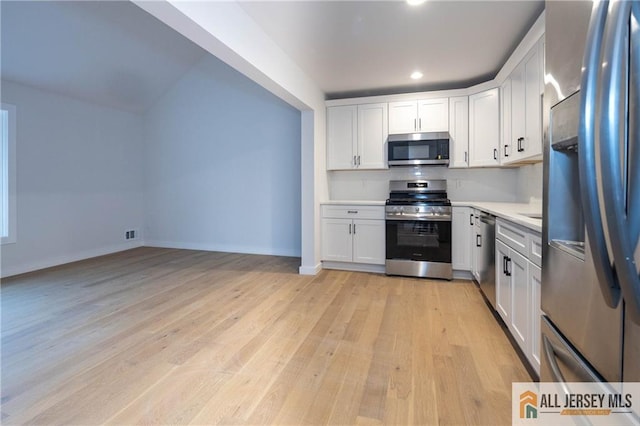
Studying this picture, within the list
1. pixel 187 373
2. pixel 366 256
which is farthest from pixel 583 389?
pixel 366 256

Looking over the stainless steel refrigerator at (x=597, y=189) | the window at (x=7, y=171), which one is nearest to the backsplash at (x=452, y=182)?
the stainless steel refrigerator at (x=597, y=189)

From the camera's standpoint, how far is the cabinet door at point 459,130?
3.87m

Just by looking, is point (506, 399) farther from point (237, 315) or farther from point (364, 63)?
point (364, 63)

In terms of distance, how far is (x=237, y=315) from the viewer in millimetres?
2717

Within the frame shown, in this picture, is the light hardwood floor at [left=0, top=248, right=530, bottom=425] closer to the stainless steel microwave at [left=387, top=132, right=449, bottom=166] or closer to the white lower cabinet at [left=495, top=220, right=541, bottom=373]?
the white lower cabinet at [left=495, top=220, right=541, bottom=373]

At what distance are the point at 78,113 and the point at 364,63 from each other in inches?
178

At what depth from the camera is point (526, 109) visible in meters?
2.74

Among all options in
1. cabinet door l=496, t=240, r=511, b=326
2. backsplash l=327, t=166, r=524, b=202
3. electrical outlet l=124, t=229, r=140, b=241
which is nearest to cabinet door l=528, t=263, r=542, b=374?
cabinet door l=496, t=240, r=511, b=326

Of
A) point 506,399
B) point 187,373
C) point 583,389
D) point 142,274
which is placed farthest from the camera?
point 142,274

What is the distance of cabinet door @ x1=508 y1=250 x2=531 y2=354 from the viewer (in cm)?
185

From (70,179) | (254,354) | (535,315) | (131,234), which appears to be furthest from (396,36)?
(131,234)

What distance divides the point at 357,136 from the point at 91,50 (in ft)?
12.2

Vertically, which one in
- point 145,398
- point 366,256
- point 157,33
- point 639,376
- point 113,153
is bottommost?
point 145,398

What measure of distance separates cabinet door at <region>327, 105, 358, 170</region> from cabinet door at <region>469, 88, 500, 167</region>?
1475 millimetres
